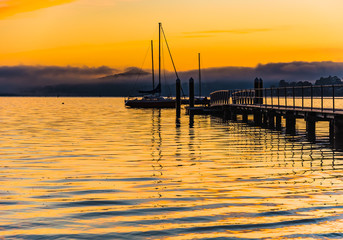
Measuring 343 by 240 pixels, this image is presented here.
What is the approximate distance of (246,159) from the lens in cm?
1908

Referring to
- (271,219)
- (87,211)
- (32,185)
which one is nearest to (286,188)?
(271,219)

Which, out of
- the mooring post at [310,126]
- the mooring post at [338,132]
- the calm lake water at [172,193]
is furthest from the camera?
the mooring post at [310,126]

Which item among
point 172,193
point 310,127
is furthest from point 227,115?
point 172,193

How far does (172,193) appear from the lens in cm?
1230

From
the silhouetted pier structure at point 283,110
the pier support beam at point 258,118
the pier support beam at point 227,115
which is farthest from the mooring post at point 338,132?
the pier support beam at point 227,115

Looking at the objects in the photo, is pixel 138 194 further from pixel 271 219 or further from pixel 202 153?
pixel 202 153

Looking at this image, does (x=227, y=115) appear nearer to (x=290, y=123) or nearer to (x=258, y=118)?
(x=258, y=118)

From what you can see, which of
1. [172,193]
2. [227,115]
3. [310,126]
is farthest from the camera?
[227,115]

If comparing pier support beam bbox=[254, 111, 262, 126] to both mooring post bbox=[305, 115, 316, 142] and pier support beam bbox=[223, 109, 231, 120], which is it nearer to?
pier support beam bbox=[223, 109, 231, 120]

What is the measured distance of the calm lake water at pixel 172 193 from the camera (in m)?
8.94

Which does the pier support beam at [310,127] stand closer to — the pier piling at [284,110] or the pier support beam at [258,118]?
the pier piling at [284,110]

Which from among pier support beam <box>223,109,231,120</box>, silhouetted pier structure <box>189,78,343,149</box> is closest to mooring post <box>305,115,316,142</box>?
silhouetted pier structure <box>189,78,343,149</box>

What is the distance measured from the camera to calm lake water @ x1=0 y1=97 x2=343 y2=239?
8.94 m

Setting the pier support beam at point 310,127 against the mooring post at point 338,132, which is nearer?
the mooring post at point 338,132
